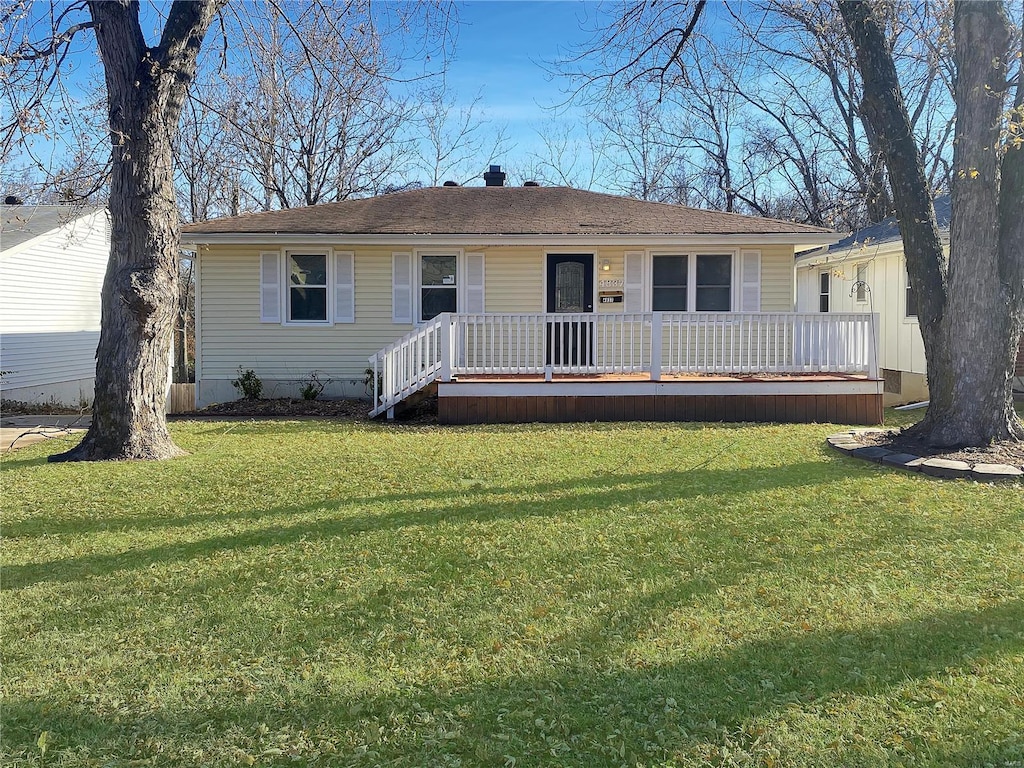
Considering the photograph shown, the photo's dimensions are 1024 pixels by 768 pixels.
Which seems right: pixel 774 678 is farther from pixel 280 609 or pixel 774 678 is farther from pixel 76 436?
pixel 76 436

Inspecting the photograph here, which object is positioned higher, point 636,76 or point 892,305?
point 636,76

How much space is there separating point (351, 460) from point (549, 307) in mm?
6279

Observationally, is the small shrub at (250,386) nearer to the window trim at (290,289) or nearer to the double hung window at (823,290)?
the window trim at (290,289)

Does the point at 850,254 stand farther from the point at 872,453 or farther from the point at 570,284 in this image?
the point at 872,453

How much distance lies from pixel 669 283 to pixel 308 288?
21.0 feet

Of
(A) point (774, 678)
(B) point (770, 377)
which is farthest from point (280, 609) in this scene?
(B) point (770, 377)

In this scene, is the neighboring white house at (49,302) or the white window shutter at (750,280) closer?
the white window shutter at (750,280)

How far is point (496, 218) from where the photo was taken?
42.4ft

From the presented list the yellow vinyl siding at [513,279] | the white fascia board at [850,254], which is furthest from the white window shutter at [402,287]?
the white fascia board at [850,254]

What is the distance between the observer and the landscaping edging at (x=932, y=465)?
620cm

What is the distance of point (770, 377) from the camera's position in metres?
10.4

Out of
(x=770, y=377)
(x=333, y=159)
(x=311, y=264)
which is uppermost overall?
(x=333, y=159)

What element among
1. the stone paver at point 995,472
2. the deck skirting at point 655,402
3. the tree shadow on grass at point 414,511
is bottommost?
the tree shadow on grass at point 414,511

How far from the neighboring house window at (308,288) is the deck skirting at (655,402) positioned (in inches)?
152
